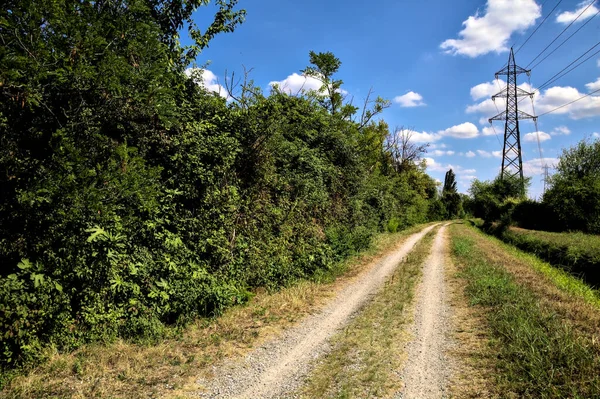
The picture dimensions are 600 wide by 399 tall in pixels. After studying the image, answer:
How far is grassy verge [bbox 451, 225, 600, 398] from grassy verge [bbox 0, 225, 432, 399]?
13.4 feet

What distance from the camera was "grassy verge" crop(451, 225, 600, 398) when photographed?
396cm

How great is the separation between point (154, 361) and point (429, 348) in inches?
186

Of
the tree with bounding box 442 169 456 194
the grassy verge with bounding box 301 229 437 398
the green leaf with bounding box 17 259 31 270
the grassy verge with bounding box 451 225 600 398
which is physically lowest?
the grassy verge with bounding box 301 229 437 398

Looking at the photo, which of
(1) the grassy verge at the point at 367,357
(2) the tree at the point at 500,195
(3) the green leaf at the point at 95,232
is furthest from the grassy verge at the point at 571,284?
(2) the tree at the point at 500,195

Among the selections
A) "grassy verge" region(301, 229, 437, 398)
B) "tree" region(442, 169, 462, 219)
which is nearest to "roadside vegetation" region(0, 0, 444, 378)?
"grassy verge" region(301, 229, 437, 398)

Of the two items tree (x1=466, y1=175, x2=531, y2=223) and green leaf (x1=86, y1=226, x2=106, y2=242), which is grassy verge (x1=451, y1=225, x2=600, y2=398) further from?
tree (x1=466, y1=175, x2=531, y2=223)

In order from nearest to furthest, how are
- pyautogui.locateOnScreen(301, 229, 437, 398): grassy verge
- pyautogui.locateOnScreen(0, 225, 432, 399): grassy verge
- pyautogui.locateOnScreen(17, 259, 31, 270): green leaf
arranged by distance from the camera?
pyautogui.locateOnScreen(0, 225, 432, 399): grassy verge, pyautogui.locateOnScreen(301, 229, 437, 398): grassy verge, pyautogui.locateOnScreen(17, 259, 31, 270): green leaf

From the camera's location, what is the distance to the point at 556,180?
2800 cm

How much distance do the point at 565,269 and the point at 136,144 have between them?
18424 millimetres

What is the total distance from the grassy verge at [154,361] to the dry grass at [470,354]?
11.1 feet

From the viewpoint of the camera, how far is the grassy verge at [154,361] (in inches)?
165

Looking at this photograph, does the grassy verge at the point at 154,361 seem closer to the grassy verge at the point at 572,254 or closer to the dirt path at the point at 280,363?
the dirt path at the point at 280,363

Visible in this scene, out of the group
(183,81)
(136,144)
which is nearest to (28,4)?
(136,144)

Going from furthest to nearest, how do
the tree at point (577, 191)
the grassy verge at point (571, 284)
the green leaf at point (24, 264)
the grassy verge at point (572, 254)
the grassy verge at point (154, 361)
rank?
the tree at point (577, 191) < the grassy verge at point (572, 254) < the grassy verge at point (571, 284) < the green leaf at point (24, 264) < the grassy verge at point (154, 361)
